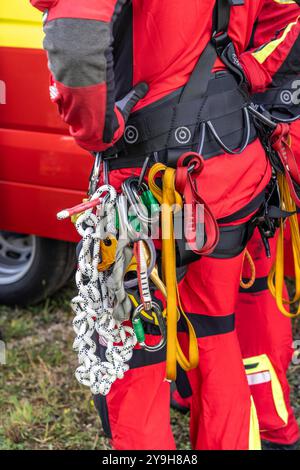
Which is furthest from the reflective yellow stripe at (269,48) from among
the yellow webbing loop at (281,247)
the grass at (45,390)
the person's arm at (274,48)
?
the grass at (45,390)

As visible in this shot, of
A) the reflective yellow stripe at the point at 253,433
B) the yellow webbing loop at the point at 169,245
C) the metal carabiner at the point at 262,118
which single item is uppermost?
the metal carabiner at the point at 262,118

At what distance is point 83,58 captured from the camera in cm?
152

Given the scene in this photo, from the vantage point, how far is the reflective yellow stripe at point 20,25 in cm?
295

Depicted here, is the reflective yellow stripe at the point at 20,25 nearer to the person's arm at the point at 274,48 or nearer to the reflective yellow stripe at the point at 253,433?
the person's arm at the point at 274,48

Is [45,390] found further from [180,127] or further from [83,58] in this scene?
[83,58]

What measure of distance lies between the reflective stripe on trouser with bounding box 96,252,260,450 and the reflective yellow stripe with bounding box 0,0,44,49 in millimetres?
1436

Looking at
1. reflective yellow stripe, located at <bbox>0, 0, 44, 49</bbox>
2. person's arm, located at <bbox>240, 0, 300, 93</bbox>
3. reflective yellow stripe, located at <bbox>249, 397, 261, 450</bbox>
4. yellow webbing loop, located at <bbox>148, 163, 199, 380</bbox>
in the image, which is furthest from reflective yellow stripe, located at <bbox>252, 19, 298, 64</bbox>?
reflective yellow stripe, located at <bbox>0, 0, 44, 49</bbox>

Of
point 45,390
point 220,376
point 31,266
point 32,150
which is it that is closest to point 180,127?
point 220,376

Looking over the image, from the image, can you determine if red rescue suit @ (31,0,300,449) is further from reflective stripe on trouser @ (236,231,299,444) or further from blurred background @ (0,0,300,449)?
blurred background @ (0,0,300,449)

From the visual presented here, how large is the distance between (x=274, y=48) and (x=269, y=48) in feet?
0.05

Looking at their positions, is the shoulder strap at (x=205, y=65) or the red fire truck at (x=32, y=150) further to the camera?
the red fire truck at (x=32, y=150)

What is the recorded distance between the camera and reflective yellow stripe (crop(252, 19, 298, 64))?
2.04 m
